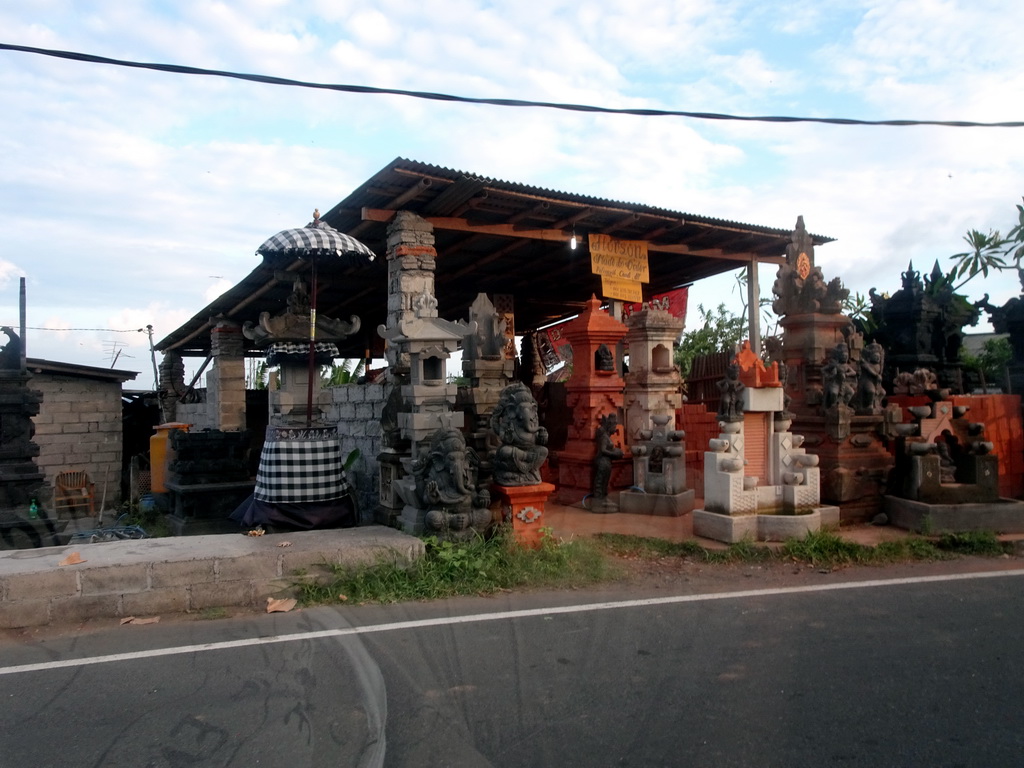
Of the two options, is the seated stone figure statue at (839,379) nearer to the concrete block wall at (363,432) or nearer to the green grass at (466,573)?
the green grass at (466,573)

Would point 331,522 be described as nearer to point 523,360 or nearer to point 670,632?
point 670,632

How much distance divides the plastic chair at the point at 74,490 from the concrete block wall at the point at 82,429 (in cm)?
15

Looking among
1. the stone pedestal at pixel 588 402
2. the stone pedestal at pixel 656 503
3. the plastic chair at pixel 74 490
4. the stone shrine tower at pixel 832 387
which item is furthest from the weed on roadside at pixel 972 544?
the plastic chair at pixel 74 490

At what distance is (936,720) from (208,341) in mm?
20555

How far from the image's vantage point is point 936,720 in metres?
3.47

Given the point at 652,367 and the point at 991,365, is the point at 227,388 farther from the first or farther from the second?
the point at 991,365

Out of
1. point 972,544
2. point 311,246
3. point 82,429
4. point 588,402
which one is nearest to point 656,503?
point 588,402

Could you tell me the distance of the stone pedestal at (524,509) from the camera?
668 centimetres

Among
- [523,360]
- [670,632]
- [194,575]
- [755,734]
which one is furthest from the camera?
[523,360]

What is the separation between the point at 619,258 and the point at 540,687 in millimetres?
8642

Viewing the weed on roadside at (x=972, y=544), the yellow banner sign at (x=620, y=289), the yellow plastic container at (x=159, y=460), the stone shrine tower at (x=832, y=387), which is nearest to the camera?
the weed on roadside at (x=972, y=544)

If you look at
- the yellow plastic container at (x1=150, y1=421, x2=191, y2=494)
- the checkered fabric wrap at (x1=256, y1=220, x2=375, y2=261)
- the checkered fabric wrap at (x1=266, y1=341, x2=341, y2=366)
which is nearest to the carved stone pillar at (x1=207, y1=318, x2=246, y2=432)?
the yellow plastic container at (x1=150, y1=421, x2=191, y2=494)

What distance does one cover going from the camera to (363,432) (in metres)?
8.79

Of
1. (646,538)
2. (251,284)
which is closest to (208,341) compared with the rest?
(251,284)
